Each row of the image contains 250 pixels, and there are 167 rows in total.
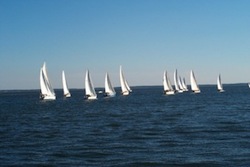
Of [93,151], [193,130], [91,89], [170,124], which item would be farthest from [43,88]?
A: [93,151]

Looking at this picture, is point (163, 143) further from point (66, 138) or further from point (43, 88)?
point (43, 88)

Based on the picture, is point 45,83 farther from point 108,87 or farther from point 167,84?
point 167,84

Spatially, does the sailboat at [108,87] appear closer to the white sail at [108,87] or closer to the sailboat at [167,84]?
the white sail at [108,87]

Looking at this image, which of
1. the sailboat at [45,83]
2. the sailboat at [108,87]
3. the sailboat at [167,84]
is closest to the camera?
the sailboat at [45,83]

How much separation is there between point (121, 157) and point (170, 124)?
21.0m

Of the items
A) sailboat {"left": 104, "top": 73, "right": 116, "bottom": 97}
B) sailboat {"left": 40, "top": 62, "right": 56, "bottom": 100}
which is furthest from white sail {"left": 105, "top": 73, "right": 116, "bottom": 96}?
sailboat {"left": 40, "top": 62, "right": 56, "bottom": 100}

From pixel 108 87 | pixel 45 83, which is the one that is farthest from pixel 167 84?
pixel 45 83

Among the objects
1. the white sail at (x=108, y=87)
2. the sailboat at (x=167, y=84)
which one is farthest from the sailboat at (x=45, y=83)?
the sailboat at (x=167, y=84)

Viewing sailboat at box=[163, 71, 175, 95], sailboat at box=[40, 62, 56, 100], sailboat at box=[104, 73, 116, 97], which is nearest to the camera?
sailboat at box=[40, 62, 56, 100]

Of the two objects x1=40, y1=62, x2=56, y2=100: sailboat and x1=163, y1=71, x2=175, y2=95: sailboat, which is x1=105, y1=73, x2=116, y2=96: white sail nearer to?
x1=40, y1=62, x2=56, y2=100: sailboat

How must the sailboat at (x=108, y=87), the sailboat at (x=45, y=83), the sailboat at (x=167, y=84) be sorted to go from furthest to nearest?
the sailboat at (x=167, y=84), the sailboat at (x=108, y=87), the sailboat at (x=45, y=83)

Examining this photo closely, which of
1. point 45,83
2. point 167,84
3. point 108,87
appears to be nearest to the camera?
point 45,83

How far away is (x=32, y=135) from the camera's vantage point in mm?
41125

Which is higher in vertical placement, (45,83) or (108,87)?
(45,83)
